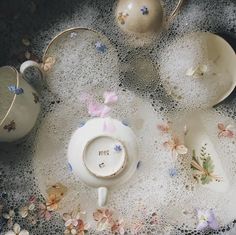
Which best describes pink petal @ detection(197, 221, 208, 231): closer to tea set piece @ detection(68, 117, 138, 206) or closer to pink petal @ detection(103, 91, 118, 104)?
tea set piece @ detection(68, 117, 138, 206)

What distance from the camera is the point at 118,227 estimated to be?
47.3 inches

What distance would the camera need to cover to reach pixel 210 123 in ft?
4.02

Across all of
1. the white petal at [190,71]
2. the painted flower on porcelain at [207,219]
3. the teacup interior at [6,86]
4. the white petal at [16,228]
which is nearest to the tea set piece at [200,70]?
the white petal at [190,71]

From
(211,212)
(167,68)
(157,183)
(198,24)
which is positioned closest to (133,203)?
(157,183)

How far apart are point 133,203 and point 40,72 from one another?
358mm

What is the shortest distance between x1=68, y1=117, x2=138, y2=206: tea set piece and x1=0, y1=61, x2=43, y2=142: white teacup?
0.12 m

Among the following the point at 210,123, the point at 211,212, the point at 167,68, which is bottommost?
the point at 211,212

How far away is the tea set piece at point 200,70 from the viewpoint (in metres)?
1.21

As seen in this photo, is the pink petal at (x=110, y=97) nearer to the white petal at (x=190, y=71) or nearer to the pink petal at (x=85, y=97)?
the pink petal at (x=85, y=97)

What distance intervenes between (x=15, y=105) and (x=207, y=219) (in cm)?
49

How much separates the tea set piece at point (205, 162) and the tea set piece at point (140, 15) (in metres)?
0.25

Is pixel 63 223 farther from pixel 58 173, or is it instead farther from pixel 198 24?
pixel 198 24

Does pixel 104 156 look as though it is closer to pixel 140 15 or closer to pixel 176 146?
pixel 176 146

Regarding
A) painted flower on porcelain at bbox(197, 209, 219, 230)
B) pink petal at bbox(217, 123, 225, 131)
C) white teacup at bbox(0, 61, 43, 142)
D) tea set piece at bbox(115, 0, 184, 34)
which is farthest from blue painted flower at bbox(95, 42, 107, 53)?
painted flower on porcelain at bbox(197, 209, 219, 230)
